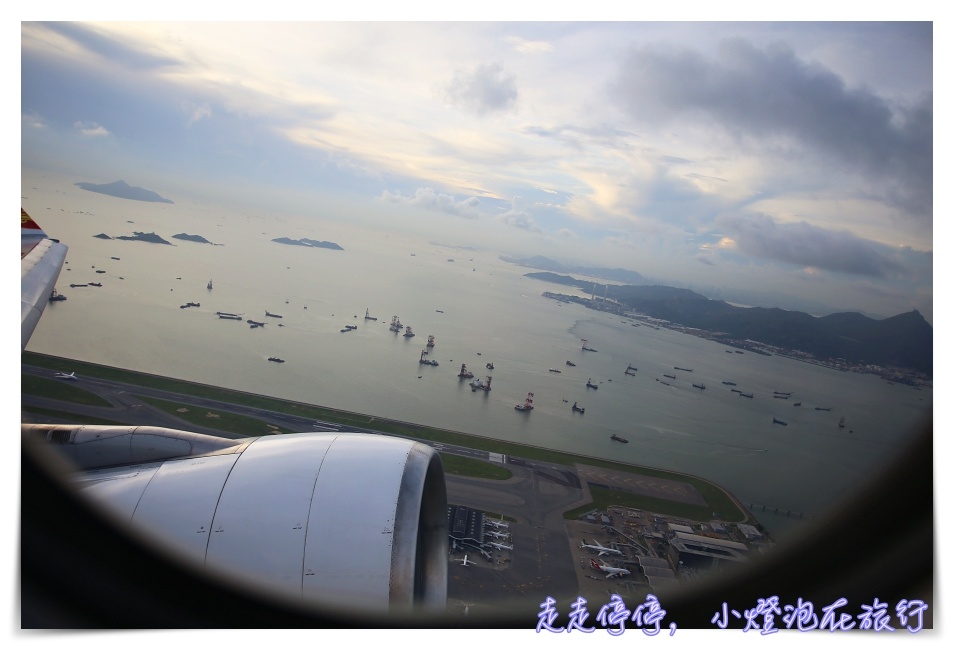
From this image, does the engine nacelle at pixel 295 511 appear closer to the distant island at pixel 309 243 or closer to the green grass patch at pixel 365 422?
the green grass patch at pixel 365 422

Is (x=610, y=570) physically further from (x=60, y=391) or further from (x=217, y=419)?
(x=60, y=391)

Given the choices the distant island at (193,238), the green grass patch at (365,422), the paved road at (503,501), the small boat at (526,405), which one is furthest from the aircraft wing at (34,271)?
the distant island at (193,238)

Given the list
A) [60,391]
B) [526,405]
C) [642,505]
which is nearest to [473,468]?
[642,505]

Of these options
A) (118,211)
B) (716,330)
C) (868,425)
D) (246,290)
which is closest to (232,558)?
(868,425)

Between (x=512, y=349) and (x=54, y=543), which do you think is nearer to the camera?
(x=54, y=543)

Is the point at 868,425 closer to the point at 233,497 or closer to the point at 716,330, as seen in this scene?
the point at 716,330

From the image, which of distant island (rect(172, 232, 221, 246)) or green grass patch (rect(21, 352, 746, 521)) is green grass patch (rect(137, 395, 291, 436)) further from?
distant island (rect(172, 232, 221, 246))
